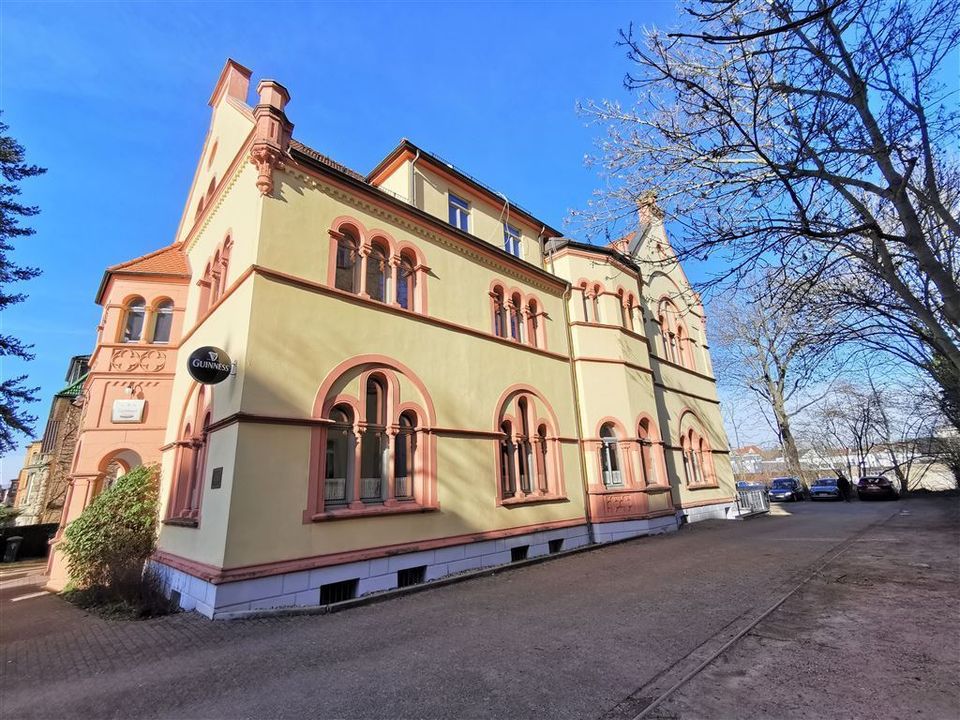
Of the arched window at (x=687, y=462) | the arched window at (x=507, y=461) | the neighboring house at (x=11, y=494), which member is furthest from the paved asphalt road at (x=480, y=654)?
the neighboring house at (x=11, y=494)

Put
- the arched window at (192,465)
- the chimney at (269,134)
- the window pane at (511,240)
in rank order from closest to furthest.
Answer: the arched window at (192,465) < the chimney at (269,134) < the window pane at (511,240)

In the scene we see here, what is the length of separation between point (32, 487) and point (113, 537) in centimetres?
4142

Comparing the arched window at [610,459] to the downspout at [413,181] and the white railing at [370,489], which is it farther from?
→ the downspout at [413,181]

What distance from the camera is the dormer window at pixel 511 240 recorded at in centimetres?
1579

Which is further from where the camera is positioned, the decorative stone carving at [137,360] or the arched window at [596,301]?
the arched window at [596,301]

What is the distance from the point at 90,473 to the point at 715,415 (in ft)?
79.7

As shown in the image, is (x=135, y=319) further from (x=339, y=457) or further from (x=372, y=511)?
(x=372, y=511)

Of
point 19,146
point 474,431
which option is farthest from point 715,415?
point 19,146

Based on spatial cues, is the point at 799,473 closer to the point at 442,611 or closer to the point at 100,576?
the point at 442,611

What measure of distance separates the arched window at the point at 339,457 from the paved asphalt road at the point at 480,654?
2179mm

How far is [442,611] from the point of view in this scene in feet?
24.1

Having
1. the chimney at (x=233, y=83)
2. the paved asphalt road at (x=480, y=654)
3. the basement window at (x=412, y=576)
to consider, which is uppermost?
the chimney at (x=233, y=83)

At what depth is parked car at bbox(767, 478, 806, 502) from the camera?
1280 inches

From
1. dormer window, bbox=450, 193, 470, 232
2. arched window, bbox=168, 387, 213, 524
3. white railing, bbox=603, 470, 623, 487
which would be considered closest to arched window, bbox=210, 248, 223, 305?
arched window, bbox=168, 387, 213, 524
